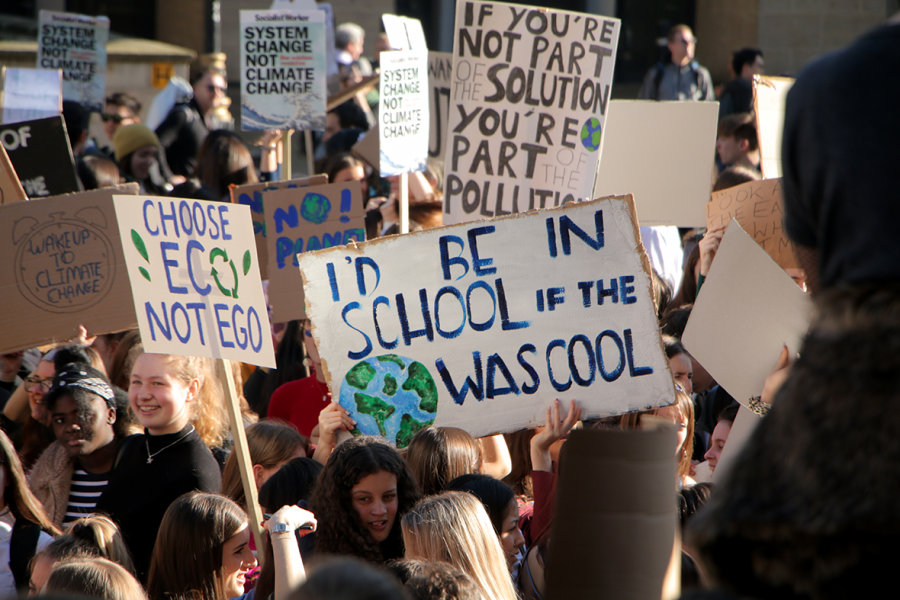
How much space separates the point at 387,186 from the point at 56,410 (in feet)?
18.1

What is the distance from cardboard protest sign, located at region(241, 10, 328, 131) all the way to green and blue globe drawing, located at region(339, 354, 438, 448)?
497 centimetres

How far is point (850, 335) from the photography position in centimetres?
104

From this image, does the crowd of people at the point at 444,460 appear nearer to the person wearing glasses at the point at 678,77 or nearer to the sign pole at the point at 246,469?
the sign pole at the point at 246,469

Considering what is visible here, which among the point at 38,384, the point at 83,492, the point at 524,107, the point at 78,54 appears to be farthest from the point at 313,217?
the point at 78,54

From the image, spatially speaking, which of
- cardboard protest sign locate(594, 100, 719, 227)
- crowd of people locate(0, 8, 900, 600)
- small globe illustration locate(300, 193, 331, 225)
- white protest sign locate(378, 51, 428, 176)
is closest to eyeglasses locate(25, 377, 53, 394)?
crowd of people locate(0, 8, 900, 600)

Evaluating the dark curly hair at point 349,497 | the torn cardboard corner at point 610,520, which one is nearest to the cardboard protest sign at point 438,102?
the dark curly hair at point 349,497

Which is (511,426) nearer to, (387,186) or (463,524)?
(463,524)

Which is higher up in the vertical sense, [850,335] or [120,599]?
[850,335]

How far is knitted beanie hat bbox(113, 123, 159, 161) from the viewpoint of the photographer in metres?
8.73

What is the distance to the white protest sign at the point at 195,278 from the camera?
12.4ft

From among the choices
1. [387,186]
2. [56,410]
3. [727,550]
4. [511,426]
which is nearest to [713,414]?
[511,426]

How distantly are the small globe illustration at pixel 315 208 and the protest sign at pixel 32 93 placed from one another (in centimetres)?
497

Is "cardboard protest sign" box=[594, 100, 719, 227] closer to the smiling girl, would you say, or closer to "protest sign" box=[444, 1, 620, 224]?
"protest sign" box=[444, 1, 620, 224]

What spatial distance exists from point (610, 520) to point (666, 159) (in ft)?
17.2
